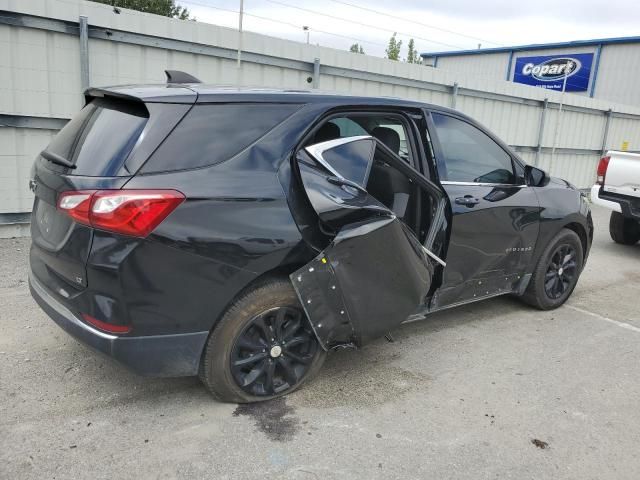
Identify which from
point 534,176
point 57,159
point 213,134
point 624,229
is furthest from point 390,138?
point 624,229

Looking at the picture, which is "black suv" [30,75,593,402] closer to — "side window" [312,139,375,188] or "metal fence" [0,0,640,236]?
"side window" [312,139,375,188]

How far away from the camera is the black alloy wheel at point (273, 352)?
2818 millimetres

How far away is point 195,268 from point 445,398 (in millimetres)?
1719

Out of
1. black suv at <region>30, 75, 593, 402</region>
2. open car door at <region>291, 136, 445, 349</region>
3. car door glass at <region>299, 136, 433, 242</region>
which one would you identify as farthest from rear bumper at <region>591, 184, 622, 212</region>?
open car door at <region>291, 136, 445, 349</region>

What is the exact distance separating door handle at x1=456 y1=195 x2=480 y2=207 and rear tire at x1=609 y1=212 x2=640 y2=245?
17.8 ft

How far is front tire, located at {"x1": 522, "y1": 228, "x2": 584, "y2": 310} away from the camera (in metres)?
4.53

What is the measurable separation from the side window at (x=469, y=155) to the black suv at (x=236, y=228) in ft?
0.39

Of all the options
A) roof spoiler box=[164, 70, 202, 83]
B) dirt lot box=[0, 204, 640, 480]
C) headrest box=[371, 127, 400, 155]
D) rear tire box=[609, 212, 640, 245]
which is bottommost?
dirt lot box=[0, 204, 640, 480]

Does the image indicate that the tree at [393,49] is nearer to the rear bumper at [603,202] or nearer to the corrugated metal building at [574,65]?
the corrugated metal building at [574,65]

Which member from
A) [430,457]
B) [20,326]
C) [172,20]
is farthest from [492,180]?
[172,20]

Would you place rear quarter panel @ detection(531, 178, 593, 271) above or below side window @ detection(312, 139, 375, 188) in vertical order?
below

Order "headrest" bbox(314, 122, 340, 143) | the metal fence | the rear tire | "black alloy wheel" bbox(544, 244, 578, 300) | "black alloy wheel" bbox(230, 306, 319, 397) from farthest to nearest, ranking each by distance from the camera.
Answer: the rear tire → the metal fence → "black alloy wheel" bbox(544, 244, 578, 300) → "headrest" bbox(314, 122, 340, 143) → "black alloy wheel" bbox(230, 306, 319, 397)

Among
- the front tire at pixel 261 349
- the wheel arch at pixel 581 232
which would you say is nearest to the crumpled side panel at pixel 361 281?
the front tire at pixel 261 349

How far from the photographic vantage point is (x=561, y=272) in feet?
15.6
